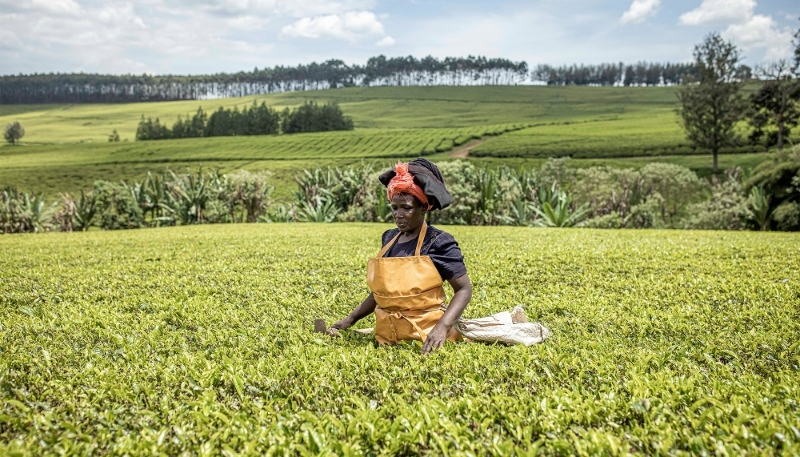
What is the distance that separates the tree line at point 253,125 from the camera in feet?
334

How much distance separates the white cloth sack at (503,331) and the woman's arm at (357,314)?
0.76m

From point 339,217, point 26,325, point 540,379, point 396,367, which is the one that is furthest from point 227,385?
point 339,217

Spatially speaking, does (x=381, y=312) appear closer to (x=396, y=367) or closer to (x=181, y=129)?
(x=396, y=367)

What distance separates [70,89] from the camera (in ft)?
539

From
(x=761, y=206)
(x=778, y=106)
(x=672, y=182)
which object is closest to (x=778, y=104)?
(x=778, y=106)

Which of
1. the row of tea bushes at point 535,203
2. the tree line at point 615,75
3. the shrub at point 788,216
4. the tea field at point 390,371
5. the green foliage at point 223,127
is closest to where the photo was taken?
the tea field at point 390,371

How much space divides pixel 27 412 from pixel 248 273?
4.86 m

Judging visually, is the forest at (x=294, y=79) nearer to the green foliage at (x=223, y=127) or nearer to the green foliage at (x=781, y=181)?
the green foliage at (x=223, y=127)

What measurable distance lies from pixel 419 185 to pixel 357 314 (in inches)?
54.0

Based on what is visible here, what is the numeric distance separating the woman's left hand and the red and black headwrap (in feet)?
3.14

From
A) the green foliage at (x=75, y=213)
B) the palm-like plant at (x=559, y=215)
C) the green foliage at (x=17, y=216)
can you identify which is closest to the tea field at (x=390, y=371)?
the palm-like plant at (x=559, y=215)

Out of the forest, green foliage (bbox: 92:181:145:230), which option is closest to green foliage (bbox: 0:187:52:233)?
green foliage (bbox: 92:181:145:230)

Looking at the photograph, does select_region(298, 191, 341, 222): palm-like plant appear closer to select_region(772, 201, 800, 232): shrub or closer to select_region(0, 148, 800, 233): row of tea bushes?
select_region(0, 148, 800, 233): row of tea bushes

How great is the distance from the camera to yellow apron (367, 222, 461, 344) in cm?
457
